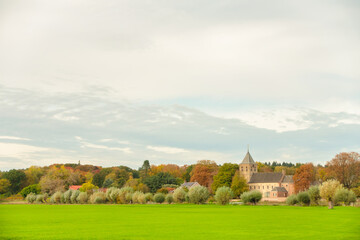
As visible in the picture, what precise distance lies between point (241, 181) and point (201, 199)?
2102 cm

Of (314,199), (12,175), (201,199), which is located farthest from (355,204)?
(12,175)

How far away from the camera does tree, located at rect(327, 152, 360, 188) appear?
8756 cm

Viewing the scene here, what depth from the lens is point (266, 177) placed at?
12762 cm

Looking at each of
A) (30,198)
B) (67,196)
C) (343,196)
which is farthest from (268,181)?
(30,198)

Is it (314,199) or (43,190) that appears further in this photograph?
(43,190)

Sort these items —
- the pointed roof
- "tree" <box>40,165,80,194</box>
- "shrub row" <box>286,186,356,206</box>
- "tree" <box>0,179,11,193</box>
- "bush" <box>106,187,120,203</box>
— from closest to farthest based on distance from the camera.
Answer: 1. "shrub row" <box>286,186,356,206</box>
2. "bush" <box>106,187,120,203</box>
3. "tree" <box>40,165,80,194</box>
4. "tree" <box>0,179,11,193</box>
5. the pointed roof

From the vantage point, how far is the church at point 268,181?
121m

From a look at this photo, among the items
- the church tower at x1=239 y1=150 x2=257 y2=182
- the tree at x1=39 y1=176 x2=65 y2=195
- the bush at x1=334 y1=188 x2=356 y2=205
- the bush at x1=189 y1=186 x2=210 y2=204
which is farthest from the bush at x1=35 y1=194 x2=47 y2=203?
the bush at x1=334 y1=188 x2=356 y2=205

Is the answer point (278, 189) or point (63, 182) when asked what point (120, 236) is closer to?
point (63, 182)

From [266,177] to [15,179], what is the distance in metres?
76.4

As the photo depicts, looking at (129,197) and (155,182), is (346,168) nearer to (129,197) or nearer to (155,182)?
(155,182)

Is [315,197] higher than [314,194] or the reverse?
the reverse

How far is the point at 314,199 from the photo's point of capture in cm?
6462

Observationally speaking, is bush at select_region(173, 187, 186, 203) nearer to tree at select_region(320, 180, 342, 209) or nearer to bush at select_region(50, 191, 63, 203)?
bush at select_region(50, 191, 63, 203)
